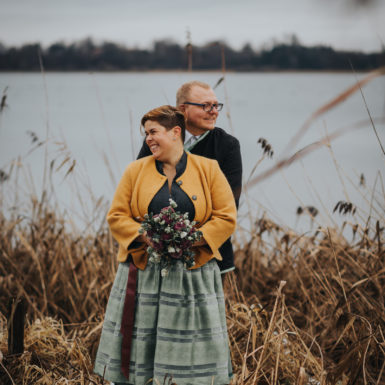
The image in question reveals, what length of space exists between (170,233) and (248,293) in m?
1.98

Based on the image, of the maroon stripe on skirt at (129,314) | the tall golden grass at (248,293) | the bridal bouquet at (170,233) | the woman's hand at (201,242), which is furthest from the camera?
the tall golden grass at (248,293)

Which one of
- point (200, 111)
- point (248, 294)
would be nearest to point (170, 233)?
point (200, 111)

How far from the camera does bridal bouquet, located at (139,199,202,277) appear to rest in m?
1.80

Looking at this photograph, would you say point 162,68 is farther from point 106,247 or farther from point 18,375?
point 18,375

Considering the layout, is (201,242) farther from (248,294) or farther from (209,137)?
(248,294)

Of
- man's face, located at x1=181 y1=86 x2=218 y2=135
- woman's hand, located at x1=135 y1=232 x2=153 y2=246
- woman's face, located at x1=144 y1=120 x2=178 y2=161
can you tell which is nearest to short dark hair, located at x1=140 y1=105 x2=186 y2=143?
woman's face, located at x1=144 y1=120 x2=178 y2=161

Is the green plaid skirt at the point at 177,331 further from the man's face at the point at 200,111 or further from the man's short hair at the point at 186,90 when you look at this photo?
the man's short hair at the point at 186,90

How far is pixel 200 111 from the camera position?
2.13 metres

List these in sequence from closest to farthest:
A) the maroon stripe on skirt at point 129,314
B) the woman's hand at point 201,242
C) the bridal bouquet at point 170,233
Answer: the bridal bouquet at point 170,233
the woman's hand at point 201,242
the maroon stripe on skirt at point 129,314

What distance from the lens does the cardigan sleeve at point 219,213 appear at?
76.3 inches

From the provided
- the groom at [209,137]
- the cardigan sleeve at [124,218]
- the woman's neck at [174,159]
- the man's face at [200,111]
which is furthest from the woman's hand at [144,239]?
the man's face at [200,111]

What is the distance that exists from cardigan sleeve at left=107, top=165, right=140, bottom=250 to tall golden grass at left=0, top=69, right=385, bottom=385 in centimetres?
95

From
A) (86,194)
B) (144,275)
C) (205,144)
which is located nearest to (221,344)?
(144,275)

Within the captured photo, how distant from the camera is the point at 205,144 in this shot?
2252mm
